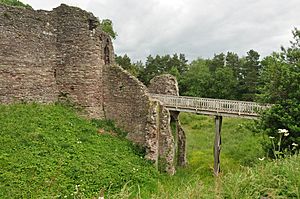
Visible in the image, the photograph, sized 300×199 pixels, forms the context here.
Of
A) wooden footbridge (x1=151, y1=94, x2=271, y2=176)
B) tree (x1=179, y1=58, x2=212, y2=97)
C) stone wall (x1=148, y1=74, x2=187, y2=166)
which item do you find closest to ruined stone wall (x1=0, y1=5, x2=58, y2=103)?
wooden footbridge (x1=151, y1=94, x2=271, y2=176)

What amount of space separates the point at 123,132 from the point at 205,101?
5.16 meters

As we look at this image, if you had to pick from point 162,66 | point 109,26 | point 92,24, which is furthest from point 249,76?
point 92,24

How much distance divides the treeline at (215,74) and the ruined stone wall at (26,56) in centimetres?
3369

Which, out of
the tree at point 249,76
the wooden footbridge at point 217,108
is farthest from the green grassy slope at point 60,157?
the tree at point 249,76

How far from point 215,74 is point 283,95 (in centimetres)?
4153

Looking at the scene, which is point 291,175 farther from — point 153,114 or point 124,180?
point 153,114

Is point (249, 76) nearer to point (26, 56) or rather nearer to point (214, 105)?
point (214, 105)

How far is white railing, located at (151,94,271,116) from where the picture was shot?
18375 mm

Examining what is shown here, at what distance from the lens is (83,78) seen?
17734mm

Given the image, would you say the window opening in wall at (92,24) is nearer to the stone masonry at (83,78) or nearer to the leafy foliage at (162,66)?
the stone masonry at (83,78)

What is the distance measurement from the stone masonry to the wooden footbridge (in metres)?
2.74

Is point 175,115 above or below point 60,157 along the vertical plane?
above

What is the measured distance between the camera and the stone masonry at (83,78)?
16.5 metres

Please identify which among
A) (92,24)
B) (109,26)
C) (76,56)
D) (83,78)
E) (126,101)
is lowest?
(126,101)
